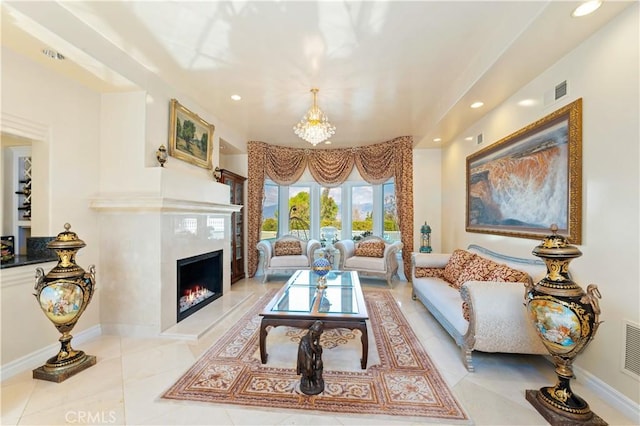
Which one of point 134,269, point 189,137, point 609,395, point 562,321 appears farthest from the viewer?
point 189,137

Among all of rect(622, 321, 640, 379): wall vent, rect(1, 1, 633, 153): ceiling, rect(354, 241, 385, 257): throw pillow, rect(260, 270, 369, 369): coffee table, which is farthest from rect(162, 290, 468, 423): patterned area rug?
rect(1, 1, 633, 153): ceiling

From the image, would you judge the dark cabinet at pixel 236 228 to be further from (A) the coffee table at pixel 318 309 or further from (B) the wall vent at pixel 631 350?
(B) the wall vent at pixel 631 350

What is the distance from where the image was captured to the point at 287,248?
553 centimetres

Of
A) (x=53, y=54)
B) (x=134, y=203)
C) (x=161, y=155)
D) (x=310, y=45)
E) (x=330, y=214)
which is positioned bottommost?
(x=330, y=214)

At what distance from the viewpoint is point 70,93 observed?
265cm

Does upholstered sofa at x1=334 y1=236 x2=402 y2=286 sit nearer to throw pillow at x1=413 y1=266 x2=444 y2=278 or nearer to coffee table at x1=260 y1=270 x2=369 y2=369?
throw pillow at x1=413 y1=266 x2=444 y2=278

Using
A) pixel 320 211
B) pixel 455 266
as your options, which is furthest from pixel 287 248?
pixel 455 266

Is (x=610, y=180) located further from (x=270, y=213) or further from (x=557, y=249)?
(x=270, y=213)

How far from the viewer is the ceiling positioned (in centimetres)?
204

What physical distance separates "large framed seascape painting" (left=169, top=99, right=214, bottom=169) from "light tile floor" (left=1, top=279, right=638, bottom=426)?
7.31ft

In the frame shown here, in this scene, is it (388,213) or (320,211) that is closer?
(388,213)

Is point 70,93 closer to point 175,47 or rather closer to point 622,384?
point 175,47

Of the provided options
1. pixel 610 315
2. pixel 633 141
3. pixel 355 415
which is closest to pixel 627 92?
pixel 633 141

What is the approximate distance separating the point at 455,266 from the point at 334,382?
226cm
